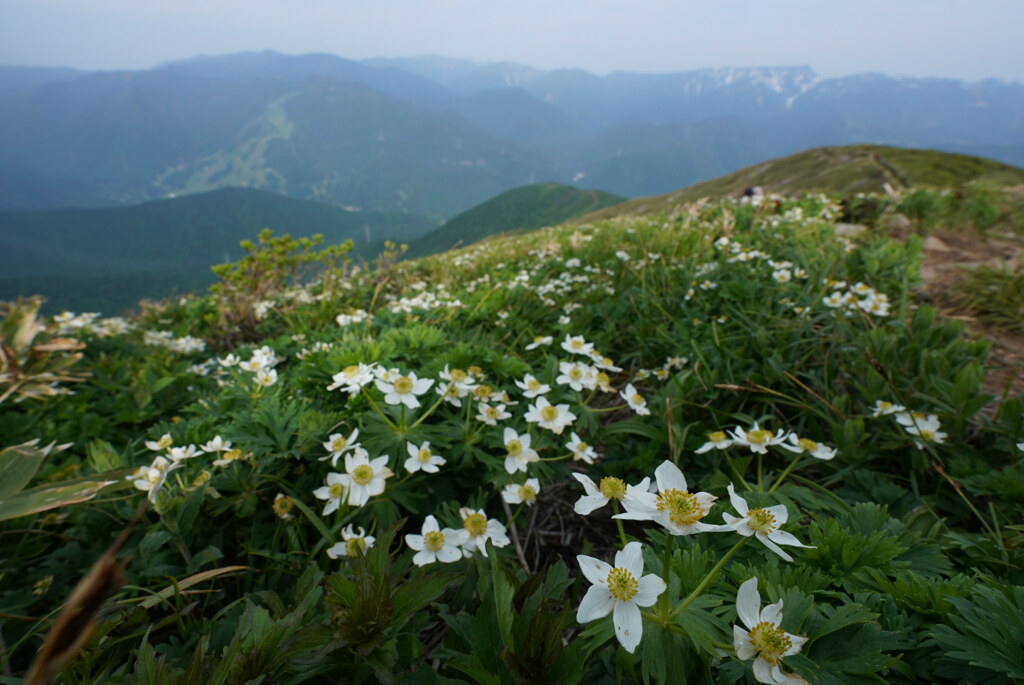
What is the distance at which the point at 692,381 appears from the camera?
2.32 m

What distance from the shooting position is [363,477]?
147 cm

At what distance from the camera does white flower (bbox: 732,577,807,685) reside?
32.6 inches

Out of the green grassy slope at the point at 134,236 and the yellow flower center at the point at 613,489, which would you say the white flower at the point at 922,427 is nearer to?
the yellow flower center at the point at 613,489

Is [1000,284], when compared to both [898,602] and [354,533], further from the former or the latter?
[354,533]

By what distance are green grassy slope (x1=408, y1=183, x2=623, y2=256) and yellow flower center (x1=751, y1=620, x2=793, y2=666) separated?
114 m

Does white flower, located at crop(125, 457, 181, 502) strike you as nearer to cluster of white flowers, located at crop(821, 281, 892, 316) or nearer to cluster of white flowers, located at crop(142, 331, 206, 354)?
cluster of white flowers, located at crop(142, 331, 206, 354)

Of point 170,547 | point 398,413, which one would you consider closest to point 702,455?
point 398,413

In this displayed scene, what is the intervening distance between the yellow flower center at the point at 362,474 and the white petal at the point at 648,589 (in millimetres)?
914

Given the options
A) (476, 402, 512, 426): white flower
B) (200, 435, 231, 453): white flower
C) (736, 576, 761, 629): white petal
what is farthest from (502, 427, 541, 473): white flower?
(200, 435, 231, 453): white flower

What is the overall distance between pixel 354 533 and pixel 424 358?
3.41 ft

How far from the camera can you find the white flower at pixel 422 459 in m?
1.52

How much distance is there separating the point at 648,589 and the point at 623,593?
5 cm

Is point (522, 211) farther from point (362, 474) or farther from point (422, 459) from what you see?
point (362, 474)

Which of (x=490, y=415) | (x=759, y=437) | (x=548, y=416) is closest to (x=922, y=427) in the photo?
(x=759, y=437)
